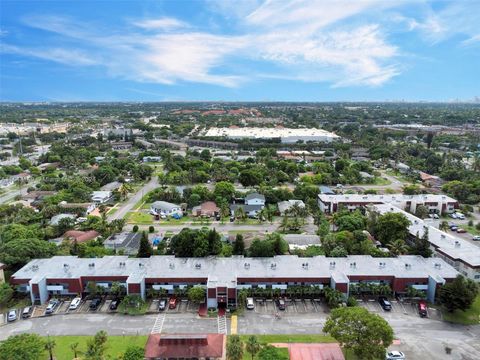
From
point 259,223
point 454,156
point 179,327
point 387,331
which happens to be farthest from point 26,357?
point 454,156

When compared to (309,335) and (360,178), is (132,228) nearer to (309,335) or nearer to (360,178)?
(309,335)

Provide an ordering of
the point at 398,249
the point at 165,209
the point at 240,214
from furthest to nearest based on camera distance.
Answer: the point at 165,209, the point at 240,214, the point at 398,249

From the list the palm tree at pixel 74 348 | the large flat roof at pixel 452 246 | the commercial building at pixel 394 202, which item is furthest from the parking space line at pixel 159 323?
the commercial building at pixel 394 202

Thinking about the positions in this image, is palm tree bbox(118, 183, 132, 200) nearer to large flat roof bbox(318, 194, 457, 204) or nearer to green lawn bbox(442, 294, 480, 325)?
large flat roof bbox(318, 194, 457, 204)

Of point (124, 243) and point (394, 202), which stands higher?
point (394, 202)

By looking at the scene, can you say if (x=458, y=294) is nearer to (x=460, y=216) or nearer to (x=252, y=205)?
(x=460, y=216)

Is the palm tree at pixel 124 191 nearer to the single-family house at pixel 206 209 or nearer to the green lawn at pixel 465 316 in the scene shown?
the single-family house at pixel 206 209

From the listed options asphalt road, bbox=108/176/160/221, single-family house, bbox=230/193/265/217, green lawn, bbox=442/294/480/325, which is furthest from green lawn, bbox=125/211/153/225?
green lawn, bbox=442/294/480/325

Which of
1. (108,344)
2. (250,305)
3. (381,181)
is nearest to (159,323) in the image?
(108,344)
